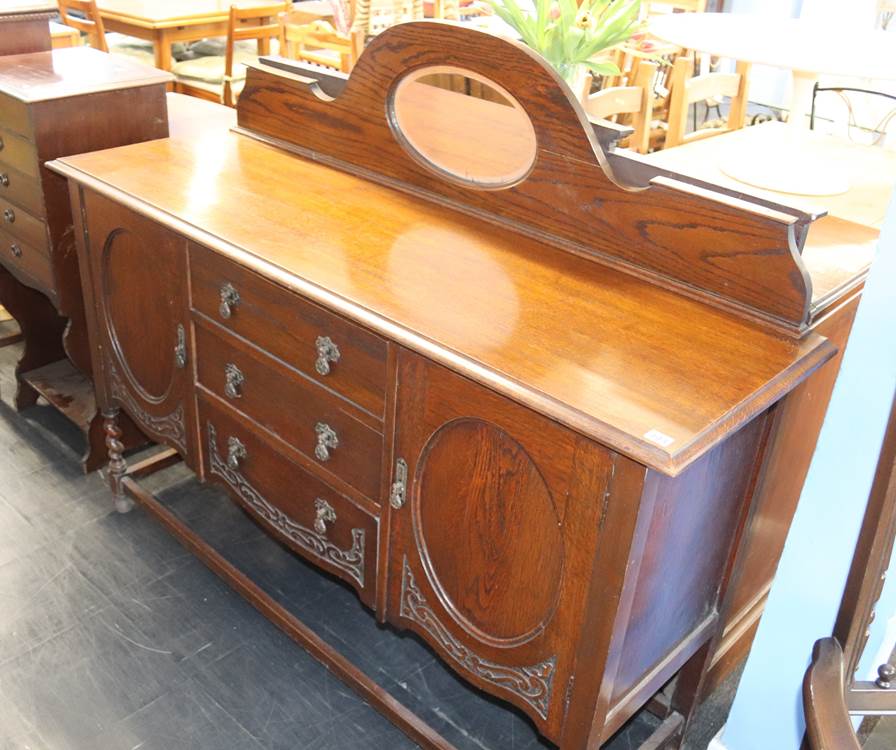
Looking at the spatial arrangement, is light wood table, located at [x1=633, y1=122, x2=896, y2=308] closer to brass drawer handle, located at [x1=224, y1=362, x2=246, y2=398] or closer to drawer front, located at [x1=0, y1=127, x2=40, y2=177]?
brass drawer handle, located at [x1=224, y1=362, x2=246, y2=398]

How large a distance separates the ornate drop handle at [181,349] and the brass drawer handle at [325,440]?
0.38 meters

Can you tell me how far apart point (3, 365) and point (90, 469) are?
0.66 metres

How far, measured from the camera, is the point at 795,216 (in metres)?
1.19

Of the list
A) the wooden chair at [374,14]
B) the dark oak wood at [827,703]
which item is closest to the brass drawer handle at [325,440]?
the dark oak wood at [827,703]

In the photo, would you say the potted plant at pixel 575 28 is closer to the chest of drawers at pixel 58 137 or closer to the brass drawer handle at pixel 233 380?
the chest of drawers at pixel 58 137

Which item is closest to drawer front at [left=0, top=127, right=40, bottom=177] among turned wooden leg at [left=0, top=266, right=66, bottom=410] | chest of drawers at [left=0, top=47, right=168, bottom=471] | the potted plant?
chest of drawers at [left=0, top=47, right=168, bottom=471]

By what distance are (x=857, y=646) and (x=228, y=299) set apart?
3.58 ft

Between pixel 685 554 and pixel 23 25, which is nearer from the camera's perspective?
pixel 685 554

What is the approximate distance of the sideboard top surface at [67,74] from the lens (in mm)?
1895

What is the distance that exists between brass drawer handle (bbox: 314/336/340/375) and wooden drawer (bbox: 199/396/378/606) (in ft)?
0.79

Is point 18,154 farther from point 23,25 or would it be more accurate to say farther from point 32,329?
point 32,329

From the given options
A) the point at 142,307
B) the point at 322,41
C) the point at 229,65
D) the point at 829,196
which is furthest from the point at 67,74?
the point at 229,65

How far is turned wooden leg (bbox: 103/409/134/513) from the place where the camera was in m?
2.10

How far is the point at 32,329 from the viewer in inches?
99.8
